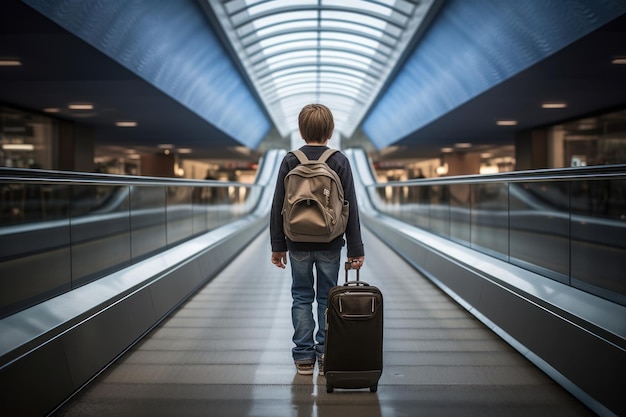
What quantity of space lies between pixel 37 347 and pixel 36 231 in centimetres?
125

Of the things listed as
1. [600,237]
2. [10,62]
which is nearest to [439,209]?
[600,237]

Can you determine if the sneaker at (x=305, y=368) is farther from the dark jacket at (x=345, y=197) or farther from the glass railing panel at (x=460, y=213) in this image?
the glass railing panel at (x=460, y=213)

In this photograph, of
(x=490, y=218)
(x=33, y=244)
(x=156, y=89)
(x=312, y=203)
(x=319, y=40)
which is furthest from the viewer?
(x=319, y=40)

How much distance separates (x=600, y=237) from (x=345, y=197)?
174cm

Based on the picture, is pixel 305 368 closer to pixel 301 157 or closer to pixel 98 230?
pixel 301 157

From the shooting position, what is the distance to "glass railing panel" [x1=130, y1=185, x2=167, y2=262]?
21.9ft

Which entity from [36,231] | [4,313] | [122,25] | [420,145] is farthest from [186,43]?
[420,145]

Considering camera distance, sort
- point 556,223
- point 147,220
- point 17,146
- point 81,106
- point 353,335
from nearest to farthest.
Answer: point 353,335, point 556,223, point 147,220, point 81,106, point 17,146

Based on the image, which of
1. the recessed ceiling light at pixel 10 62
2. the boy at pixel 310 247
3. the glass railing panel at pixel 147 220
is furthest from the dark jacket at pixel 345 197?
the recessed ceiling light at pixel 10 62

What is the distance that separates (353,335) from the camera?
13.1 ft

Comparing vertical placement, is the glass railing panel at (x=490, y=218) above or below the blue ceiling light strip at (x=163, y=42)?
below

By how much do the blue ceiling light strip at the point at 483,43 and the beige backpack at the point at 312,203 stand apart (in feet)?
22.5

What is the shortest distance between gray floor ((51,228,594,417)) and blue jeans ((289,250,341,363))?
0.19 m

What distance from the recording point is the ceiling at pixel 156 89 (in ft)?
36.3
